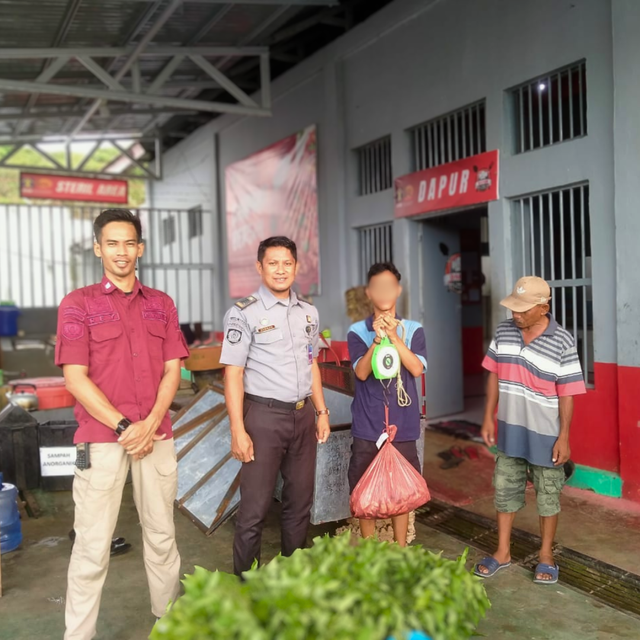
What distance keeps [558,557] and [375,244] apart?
4494 millimetres

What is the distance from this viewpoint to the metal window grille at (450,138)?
5883 mm

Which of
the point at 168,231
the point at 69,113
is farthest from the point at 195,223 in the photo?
the point at 69,113

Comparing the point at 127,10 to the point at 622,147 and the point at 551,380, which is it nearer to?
the point at 622,147

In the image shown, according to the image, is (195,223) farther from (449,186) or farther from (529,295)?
(529,295)

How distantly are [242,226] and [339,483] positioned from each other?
23.6 feet

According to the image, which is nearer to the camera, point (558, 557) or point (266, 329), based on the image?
point (266, 329)

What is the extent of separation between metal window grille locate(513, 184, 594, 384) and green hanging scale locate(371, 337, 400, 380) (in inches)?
98.1

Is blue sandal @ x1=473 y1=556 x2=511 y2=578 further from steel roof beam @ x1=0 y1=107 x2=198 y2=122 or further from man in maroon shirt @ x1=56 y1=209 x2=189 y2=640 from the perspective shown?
steel roof beam @ x1=0 y1=107 x2=198 y2=122

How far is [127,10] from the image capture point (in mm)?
6566

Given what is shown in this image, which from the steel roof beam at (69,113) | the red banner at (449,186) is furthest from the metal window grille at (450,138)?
the steel roof beam at (69,113)

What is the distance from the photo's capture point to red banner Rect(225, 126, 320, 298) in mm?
8359

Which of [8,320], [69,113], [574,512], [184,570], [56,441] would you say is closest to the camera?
[184,570]

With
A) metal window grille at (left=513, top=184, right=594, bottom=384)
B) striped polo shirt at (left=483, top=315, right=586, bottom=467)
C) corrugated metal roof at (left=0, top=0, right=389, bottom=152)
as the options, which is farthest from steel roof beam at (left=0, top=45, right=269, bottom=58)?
striped polo shirt at (left=483, top=315, right=586, bottom=467)

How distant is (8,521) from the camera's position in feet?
12.5
